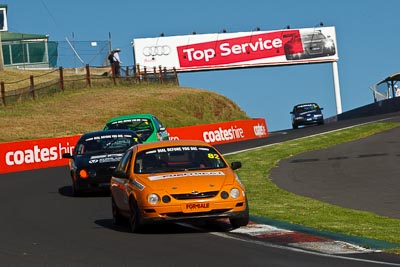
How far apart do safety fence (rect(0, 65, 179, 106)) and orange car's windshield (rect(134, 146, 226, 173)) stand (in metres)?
40.5

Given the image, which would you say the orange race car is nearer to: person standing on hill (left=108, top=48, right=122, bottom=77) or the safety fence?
the safety fence

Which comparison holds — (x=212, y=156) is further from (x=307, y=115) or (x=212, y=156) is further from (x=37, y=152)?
(x=307, y=115)

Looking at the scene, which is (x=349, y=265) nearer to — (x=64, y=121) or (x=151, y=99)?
(x=64, y=121)

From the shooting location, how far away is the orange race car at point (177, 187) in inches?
559

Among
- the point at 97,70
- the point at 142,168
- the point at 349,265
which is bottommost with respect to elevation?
the point at 349,265

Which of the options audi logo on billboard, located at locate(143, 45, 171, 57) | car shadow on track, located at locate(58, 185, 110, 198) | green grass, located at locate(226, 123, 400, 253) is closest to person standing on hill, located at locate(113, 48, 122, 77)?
audi logo on billboard, located at locate(143, 45, 171, 57)

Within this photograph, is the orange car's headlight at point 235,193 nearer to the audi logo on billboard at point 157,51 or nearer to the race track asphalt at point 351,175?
the race track asphalt at point 351,175

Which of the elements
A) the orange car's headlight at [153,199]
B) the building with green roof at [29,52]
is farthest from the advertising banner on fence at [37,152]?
the building with green roof at [29,52]

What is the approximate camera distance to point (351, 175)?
957 inches

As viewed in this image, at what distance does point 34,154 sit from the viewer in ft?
117

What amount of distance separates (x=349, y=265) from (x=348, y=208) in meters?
6.81

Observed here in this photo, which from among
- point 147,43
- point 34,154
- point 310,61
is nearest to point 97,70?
point 147,43

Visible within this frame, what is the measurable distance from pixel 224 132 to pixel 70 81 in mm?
18680

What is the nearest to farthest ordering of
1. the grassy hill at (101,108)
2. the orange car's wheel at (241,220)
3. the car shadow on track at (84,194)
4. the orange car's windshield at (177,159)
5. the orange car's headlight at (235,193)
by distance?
the orange car's headlight at (235,193), the orange car's wheel at (241,220), the orange car's windshield at (177,159), the car shadow on track at (84,194), the grassy hill at (101,108)
